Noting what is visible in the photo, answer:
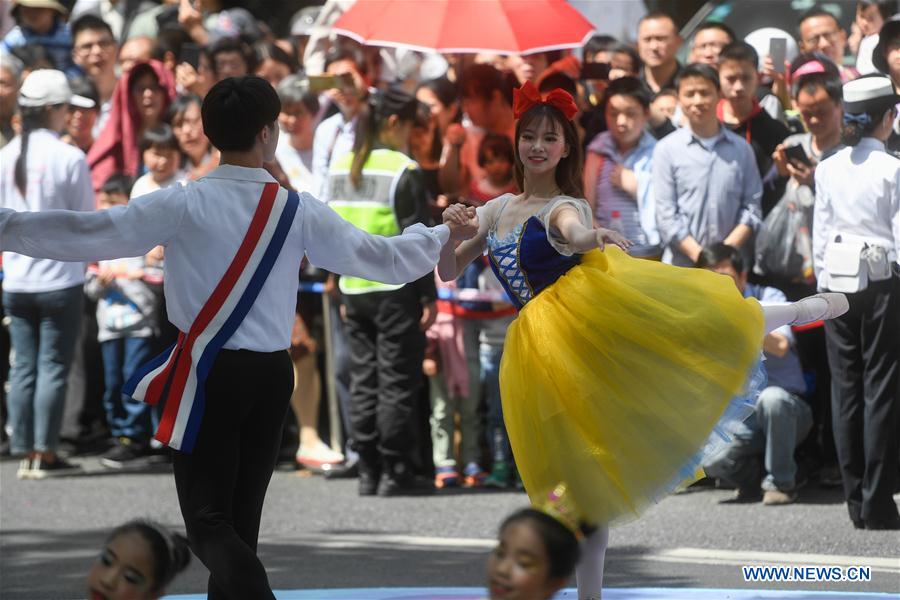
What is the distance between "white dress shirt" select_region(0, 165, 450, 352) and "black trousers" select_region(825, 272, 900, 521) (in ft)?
12.2

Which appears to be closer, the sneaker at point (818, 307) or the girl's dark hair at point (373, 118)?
the sneaker at point (818, 307)

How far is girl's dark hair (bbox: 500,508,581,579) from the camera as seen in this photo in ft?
14.0

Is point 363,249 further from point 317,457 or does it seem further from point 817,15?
point 817,15

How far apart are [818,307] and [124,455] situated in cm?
571

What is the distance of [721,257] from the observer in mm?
8594

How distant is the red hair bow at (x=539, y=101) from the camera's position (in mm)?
5871

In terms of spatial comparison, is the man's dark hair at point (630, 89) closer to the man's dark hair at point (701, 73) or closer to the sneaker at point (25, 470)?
the man's dark hair at point (701, 73)

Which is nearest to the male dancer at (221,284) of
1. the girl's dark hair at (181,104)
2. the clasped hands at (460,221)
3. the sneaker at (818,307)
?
the clasped hands at (460,221)

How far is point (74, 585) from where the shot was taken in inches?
275

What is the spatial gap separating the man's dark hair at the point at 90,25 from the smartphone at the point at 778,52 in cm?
515

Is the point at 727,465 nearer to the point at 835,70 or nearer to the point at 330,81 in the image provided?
the point at 835,70

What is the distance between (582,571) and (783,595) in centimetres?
123

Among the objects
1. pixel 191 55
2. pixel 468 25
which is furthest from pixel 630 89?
pixel 191 55

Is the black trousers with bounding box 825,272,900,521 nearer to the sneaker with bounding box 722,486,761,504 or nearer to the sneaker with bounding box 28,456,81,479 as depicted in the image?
the sneaker with bounding box 722,486,761,504
